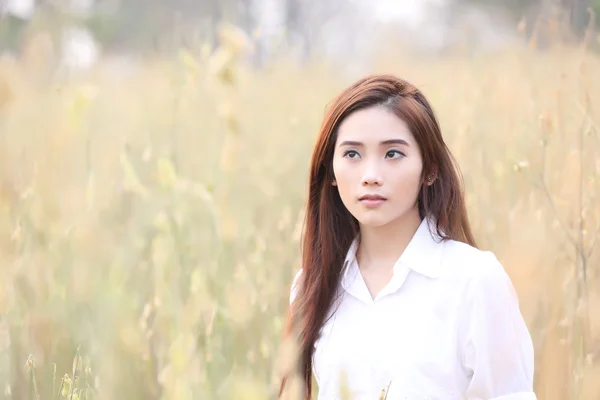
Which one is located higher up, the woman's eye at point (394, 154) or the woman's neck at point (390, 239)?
the woman's eye at point (394, 154)

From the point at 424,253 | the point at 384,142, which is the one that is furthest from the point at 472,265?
the point at 384,142

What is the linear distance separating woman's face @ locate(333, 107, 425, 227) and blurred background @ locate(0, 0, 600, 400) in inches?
7.4

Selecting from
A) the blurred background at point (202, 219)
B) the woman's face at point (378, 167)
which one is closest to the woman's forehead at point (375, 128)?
the woman's face at point (378, 167)

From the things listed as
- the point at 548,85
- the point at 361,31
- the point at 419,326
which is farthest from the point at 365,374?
the point at 361,31

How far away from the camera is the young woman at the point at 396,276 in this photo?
92cm

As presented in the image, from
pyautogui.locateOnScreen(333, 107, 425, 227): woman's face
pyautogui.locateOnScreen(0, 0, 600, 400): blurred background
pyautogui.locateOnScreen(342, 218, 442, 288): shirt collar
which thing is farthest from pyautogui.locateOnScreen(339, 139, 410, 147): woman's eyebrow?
pyautogui.locateOnScreen(0, 0, 600, 400): blurred background

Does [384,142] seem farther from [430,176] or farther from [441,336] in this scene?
[441,336]

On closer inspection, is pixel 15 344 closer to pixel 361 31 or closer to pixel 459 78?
pixel 459 78

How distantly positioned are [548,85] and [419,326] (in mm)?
1221

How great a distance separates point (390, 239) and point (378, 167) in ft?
0.36

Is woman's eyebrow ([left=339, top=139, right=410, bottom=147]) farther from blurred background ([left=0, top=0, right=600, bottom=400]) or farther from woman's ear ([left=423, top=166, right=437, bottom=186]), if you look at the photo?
blurred background ([left=0, top=0, right=600, bottom=400])

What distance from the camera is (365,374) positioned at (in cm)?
96

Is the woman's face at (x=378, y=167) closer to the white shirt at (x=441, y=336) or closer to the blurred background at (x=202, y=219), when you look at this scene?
the white shirt at (x=441, y=336)

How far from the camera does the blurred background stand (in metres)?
1.08
